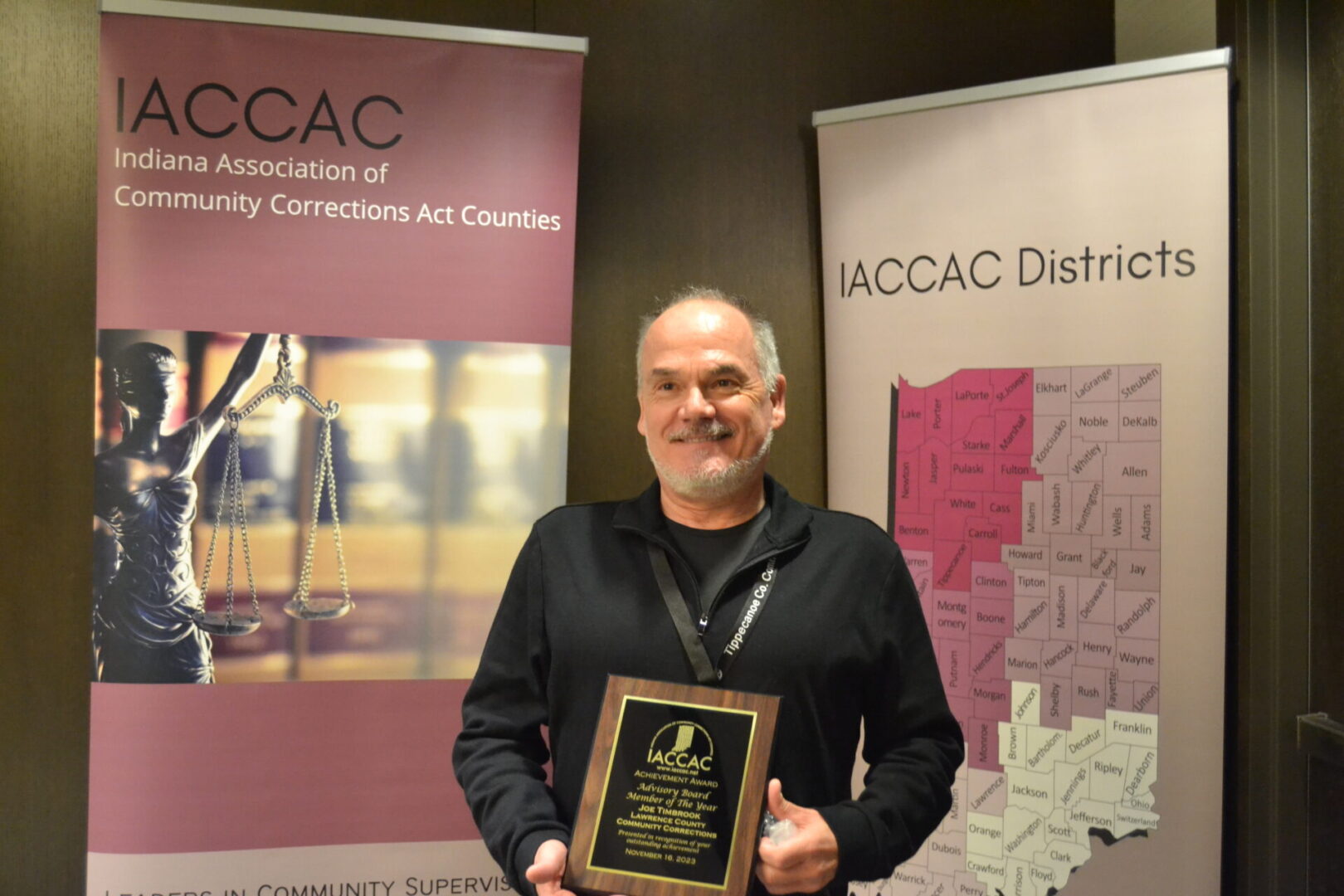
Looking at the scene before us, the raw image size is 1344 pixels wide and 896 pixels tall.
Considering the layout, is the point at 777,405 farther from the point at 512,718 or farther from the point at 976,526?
the point at 976,526

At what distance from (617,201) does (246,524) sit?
1.39 m

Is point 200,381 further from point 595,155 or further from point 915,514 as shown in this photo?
point 915,514

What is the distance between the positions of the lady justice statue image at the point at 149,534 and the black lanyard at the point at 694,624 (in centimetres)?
138

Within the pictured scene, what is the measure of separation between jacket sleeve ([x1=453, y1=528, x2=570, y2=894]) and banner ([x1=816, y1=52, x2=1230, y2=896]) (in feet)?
4.60

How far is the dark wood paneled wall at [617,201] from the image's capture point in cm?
258

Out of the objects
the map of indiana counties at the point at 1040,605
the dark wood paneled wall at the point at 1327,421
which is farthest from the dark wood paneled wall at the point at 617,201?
the dark wood paneled wall at the point at 1327,421

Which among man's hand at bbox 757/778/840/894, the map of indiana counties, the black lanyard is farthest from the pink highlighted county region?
man's hand at bbox 757/778/840/894

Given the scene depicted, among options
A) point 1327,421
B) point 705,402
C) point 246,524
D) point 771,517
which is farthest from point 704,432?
point 1327,421

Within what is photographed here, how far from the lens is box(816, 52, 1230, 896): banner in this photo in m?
2.34

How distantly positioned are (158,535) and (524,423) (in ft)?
2.93

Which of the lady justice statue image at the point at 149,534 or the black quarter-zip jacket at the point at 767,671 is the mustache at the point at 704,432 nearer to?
the black quarter-zip jacket at the point at 767,671

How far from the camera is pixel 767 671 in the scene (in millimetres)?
1399

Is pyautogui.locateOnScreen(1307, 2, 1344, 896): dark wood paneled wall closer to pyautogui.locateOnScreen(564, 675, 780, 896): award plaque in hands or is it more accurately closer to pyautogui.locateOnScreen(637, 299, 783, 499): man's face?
pyautogui.locateOnScreen(637, 299, 783, 499): man's face

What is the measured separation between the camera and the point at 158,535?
2.27 m
